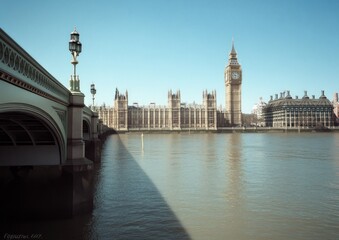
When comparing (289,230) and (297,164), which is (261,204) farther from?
(297,164)

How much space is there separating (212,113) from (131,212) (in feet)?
434

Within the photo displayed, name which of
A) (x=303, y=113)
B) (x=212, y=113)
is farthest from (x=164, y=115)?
(x=303, y=113)

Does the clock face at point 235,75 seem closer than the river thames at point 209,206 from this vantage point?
No

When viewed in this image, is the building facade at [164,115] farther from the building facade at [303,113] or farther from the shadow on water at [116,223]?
the shadow on water at [116,223]

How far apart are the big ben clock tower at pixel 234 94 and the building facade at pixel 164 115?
45.4 feet

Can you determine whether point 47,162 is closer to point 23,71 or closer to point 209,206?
point 23,71

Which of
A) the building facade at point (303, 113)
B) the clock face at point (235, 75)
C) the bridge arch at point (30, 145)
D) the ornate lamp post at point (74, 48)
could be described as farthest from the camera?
the clock face at point (235, 75)

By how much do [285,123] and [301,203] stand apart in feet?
477

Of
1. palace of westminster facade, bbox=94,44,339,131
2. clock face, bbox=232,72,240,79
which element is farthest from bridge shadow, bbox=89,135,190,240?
clock face, bbox=232,72,240,79

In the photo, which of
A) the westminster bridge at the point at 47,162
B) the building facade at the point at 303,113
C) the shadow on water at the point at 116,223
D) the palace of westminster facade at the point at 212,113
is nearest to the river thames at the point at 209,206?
the shadow on water at the point at 116,223

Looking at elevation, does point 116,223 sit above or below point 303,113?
below

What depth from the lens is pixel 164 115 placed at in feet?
472

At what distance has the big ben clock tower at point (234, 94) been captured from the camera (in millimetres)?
156625

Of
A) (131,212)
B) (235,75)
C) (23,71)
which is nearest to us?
(23,71)
